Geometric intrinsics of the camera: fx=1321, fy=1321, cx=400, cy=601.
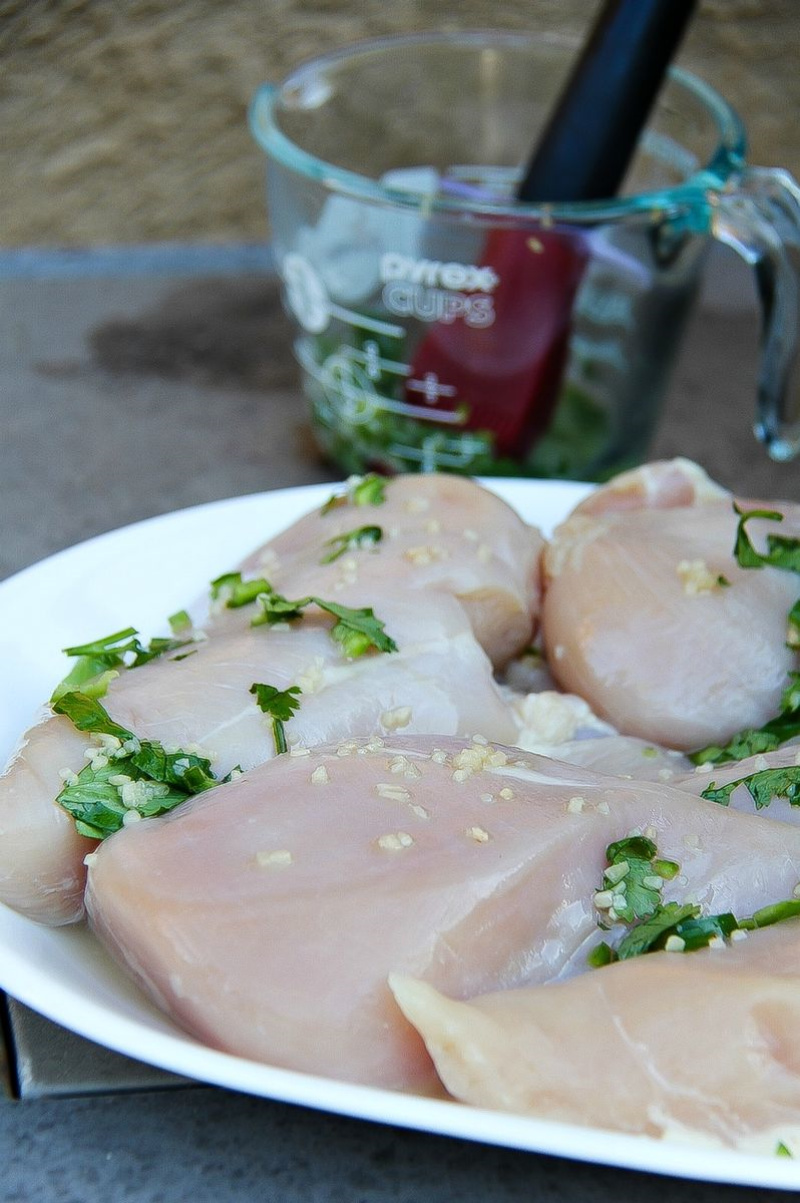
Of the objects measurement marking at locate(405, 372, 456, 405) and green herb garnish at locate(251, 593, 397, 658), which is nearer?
green herb garnish at locate(251, 593, 397, 658)

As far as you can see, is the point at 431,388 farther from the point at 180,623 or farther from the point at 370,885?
the point at 370,885

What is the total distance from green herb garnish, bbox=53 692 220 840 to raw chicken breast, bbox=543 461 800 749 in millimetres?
353

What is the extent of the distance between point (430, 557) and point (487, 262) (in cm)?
52

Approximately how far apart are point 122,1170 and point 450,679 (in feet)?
1.32

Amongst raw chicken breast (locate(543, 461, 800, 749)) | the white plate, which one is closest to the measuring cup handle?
the white plate

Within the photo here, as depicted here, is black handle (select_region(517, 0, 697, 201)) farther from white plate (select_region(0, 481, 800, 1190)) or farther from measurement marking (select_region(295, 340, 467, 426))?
white plate (select_region(0, 481, 800, 1190))

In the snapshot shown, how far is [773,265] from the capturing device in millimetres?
1479

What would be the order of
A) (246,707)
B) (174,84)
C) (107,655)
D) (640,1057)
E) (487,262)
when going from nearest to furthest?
(640,1057)
(246,707)
(107,655)
(487,262)
(174,84)

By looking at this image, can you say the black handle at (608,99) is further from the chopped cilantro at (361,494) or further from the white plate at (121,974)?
the chopped cilantro at (361,494)

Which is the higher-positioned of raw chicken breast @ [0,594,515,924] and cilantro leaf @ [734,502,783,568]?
raw chicken breast @ [0,594,515,924]

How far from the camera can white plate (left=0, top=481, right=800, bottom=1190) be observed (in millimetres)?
664

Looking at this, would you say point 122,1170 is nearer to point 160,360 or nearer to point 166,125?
point 160,360

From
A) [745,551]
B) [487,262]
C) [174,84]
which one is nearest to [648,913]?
[745,551]

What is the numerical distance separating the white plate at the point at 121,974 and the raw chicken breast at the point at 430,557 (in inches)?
4.2
